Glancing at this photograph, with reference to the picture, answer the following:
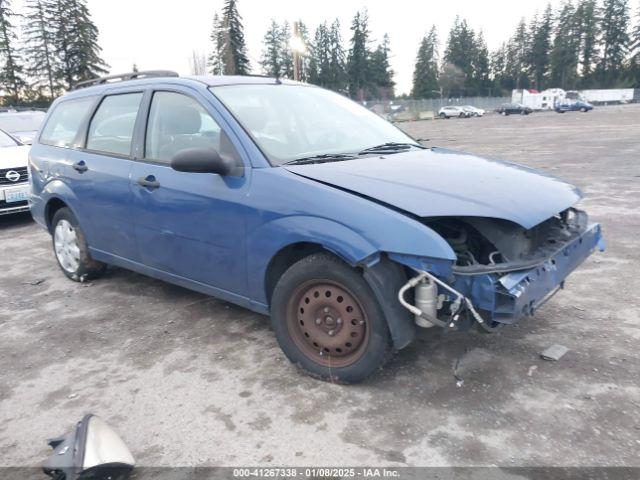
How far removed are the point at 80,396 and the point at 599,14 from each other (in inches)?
4316

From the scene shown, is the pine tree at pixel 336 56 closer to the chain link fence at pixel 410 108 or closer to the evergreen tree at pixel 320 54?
→ the evergreen tree at pixel 320 54

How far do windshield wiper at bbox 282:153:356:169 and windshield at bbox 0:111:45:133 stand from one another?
10.3 m

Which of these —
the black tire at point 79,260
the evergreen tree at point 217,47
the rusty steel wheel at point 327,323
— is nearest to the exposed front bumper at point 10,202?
the black tire at point 79,260

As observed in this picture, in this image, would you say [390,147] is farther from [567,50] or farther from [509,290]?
[567,50]

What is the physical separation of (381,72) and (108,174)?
9435 cm

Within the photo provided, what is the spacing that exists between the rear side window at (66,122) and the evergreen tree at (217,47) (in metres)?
67.9

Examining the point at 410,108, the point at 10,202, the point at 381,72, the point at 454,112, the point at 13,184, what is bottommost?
the point at 10,202

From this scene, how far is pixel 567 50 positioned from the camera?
A: 93.0m

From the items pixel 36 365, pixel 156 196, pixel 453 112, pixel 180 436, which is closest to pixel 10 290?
pixel 36 365

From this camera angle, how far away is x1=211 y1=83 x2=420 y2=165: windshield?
138 inches

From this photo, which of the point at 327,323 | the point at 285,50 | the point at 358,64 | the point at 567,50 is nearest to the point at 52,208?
the point at 327,323

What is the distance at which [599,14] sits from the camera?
91.9 meters

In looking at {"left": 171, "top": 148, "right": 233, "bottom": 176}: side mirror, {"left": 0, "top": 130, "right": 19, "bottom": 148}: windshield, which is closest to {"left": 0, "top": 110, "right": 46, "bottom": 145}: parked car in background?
{"left": 0, "top": 130, "right": 19, "bottom": 148}: windshield

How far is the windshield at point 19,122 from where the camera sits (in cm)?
1151
